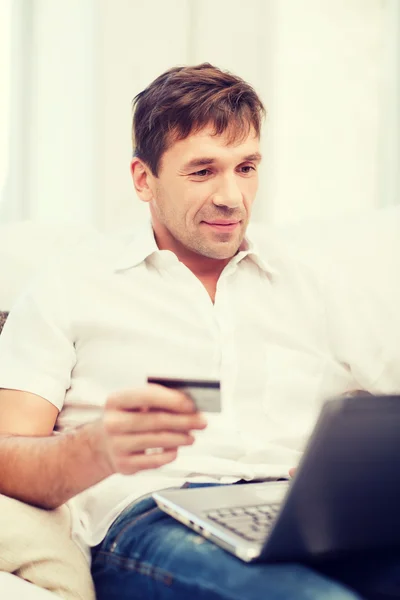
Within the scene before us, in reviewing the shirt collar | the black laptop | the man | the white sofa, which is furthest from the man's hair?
the black laptop

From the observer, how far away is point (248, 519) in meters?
0.92

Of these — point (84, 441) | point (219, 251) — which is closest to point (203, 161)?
point (219, 251)

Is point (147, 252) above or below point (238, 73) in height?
below

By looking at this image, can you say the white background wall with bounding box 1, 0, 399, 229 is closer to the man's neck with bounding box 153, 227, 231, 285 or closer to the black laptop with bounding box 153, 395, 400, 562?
the man's neck with bounding box 153, 227, 231, 285

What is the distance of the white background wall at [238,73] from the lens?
2.22m

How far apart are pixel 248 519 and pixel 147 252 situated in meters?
0.56

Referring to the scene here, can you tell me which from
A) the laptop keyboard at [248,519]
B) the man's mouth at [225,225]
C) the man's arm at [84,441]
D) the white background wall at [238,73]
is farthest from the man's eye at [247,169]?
the white background wall at [238,73]

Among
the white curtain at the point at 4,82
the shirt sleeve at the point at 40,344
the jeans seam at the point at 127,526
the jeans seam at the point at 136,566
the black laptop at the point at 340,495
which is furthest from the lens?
the white curtain at the point at 4,82

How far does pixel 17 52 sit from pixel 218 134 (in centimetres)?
106

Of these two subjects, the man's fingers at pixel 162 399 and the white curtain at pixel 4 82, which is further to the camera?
the white curtain at pixel 4 82

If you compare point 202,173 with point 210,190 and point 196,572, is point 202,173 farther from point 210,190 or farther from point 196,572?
point 196,572

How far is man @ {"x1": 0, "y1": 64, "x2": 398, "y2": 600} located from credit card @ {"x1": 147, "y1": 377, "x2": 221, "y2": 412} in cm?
25

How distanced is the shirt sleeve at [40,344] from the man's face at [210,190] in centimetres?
24

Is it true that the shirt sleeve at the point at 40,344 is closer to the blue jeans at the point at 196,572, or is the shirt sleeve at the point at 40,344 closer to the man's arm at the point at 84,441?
the man's arm at the point at 84,441
